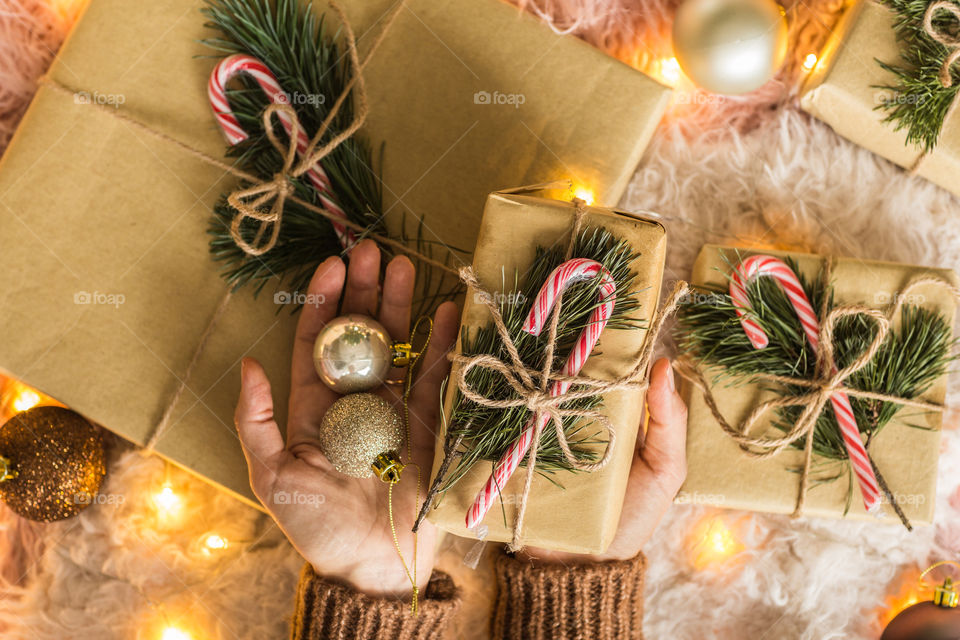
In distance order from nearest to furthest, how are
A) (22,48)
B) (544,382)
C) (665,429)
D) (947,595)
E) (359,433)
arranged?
(544,382), (359,433), (665,429), (947,595), (22,48)

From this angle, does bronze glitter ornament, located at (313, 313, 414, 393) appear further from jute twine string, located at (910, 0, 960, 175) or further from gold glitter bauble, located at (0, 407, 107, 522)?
jute twine string, located at (910, 0, 960, 175)

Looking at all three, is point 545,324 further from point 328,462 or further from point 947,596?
point 947,596

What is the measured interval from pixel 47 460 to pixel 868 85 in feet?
5.28

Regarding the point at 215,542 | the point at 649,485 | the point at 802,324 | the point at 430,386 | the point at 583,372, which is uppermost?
the point at 802,324

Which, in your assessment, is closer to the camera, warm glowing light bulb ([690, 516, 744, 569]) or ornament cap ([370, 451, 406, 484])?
ornament cap ([370, 451, 406, 484])

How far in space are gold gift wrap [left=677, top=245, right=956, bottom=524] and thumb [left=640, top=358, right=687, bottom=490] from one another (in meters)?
0.06

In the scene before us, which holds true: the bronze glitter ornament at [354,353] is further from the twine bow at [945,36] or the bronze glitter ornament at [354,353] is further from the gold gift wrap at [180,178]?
the twine bow at [945,36]

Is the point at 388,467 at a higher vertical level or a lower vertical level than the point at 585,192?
lower

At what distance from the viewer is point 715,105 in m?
1.36

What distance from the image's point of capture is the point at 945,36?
3.71 ft

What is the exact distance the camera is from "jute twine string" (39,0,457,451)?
3.65ft

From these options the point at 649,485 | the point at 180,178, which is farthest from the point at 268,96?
the point at 649,485

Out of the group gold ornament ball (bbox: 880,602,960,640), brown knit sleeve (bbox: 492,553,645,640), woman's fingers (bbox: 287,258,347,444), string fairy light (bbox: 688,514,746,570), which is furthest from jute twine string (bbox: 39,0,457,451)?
gold ornament ball (bbox: 880,602,960,640)

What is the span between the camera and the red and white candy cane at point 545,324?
88 centimetres
